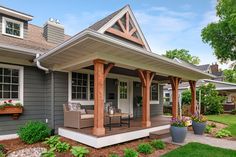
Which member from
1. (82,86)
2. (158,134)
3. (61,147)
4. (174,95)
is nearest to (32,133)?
(61,147)

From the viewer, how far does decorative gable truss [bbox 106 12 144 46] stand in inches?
354

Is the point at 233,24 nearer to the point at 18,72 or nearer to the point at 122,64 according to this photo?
the point at 122,64

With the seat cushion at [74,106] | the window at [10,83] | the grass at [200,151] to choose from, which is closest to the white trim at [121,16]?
the seat cushion at [74,106]

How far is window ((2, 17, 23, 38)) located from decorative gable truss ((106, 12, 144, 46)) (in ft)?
11.5

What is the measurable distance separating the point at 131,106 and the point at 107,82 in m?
2.28

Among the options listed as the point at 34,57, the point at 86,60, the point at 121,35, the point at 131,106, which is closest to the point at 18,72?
the point at 34,57

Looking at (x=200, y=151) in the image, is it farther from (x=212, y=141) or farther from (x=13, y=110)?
(x=13, y=110)

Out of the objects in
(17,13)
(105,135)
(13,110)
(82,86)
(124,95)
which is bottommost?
(105,135)

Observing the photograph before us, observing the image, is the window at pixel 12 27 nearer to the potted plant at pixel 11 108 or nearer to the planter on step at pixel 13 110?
the potted plant at pixel 11 108

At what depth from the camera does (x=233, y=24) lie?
1611 centimetres

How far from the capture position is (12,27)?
26.5ft

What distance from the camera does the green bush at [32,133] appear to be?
19.9 feet

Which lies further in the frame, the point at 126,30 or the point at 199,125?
the point at 126,30

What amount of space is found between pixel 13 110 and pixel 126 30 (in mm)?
5700
